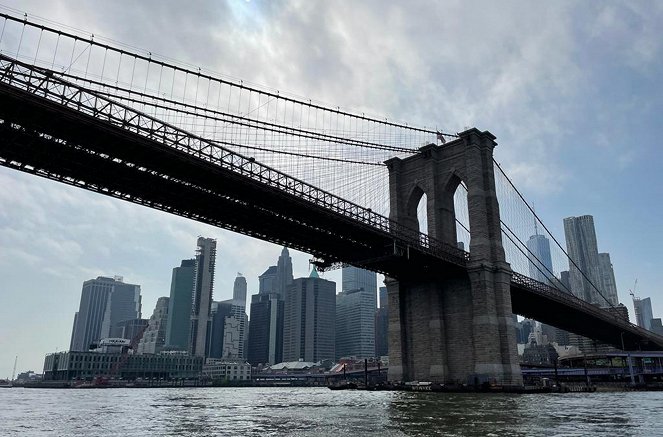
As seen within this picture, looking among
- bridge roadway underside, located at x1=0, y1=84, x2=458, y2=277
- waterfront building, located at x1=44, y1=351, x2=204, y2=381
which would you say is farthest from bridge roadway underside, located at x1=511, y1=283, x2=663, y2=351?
waterfront building, located at x1=44, y1=351, x2=204, y2=381

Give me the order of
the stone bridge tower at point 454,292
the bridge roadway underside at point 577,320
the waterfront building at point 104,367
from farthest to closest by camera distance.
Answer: the waterfront building at point 104,367 → the bridge roadway underside at point 577,320 → the stone bridge tower at point 454,292

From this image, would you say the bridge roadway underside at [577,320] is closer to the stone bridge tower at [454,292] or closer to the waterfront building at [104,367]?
the stone bridge tower at [454,292]

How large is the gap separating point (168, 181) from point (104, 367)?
6464 inches

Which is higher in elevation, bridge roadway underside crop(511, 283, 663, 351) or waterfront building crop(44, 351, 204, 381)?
bridge roadway underside crop(511, 283, 663, 351)

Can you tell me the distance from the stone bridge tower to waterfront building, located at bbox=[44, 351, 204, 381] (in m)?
142

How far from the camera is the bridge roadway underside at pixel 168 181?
111 feet

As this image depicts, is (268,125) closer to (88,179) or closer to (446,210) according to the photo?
(88,179)

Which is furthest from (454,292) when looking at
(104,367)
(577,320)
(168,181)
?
(104,367)

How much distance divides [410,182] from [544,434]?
52725mm

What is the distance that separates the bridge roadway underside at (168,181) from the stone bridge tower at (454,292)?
21.7 ft

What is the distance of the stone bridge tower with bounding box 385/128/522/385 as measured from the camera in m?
60.1

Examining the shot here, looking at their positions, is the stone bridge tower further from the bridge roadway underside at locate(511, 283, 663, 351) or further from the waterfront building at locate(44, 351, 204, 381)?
the waterfront building at locate(44, 351, 204, 381)

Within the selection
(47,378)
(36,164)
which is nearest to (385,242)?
(36,164)

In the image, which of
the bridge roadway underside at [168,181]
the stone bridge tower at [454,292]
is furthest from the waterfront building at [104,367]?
the bridge roadway underside at [168,181]
